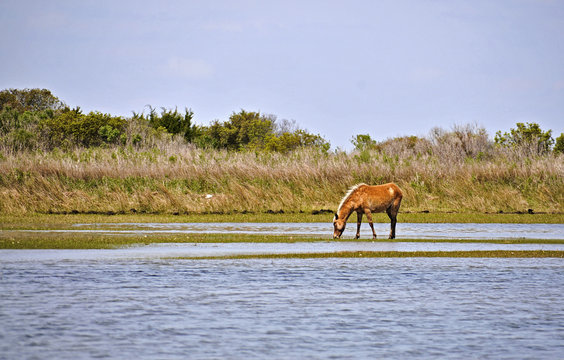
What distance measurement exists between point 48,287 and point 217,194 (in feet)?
72.7

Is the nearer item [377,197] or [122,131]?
[377,197]

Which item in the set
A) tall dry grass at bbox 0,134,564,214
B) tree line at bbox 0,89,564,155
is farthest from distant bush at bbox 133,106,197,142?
tall dry grass at bbox 0,134,564,214

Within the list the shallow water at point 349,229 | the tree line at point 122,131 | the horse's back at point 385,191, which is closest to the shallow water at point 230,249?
the horse's back at point 385,191

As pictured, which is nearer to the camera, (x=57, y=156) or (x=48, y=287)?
(x=48, y=287)

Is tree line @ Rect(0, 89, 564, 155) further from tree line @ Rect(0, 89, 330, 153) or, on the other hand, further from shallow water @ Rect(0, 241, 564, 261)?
shallow water @ Rect(0, 241, 564, 261)

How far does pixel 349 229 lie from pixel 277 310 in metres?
17.0

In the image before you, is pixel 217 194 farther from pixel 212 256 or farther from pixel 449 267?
pixel 449 267

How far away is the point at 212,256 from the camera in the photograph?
710 inches

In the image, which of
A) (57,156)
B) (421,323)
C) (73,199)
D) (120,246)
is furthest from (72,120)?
(421,323)

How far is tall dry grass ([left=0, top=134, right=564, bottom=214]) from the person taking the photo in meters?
34.3

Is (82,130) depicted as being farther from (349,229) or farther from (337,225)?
(337,225)

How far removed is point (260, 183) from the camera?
36438 mm

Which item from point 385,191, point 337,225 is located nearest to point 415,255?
point 337,225

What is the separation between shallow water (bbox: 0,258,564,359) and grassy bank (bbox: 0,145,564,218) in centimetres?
1764
